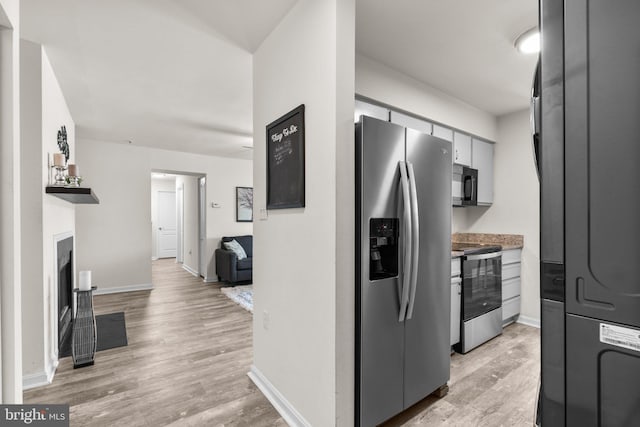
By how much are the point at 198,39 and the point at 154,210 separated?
8.27 meters

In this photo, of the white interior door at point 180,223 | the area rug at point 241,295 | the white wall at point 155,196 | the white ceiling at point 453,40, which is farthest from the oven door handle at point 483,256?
the white wall at point 155,196

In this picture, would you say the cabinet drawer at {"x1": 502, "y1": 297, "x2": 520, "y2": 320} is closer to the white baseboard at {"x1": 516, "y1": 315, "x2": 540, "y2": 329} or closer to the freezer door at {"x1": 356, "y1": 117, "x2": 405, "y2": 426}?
the white baseboard at {"x1": 516, "y1": 315, "x2": 540, "y2": 329}

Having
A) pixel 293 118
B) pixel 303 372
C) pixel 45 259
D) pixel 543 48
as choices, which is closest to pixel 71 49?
pixel 45 259

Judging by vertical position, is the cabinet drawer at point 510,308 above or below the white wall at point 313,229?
below

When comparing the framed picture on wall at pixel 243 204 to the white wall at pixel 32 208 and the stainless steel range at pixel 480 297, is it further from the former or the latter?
the stainless steel range at pixel 480 297

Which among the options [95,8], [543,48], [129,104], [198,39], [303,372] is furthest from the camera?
[129,104]

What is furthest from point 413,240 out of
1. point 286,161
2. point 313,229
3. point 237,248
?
point 237,248

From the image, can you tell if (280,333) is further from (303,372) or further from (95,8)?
(95,8)

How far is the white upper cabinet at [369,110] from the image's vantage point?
2.31m

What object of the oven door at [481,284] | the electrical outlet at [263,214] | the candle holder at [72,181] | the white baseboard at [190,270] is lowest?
the white baseboard at [190,270]

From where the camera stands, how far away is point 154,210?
366 inches

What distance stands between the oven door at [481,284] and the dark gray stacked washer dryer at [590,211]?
2.24 meters

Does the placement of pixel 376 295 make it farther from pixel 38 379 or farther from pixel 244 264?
pixel 244 264

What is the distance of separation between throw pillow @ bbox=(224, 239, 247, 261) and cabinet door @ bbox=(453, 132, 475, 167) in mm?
3960
